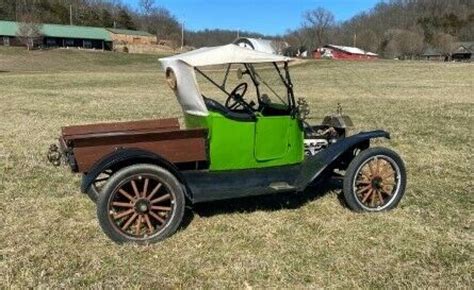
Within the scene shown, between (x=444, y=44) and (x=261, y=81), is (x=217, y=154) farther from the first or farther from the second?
(x=444, y=44)

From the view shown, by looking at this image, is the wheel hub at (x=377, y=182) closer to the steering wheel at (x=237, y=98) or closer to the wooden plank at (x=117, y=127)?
the steering wheel at (x=237, y=98)

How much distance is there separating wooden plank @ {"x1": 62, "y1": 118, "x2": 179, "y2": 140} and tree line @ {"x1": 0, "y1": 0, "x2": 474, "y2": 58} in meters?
104

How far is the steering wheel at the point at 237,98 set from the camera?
5707 mm

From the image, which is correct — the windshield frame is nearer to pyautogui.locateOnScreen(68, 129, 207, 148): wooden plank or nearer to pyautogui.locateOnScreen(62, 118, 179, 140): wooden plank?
pyautogui.locateOnScreen(68, 129, 207, 148): wooden plank

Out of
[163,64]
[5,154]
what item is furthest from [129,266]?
[5,154]

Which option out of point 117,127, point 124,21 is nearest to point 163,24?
point 124,21

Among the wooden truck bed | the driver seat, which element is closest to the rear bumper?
the wooden truck bed

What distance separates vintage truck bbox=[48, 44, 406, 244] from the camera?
4.93m

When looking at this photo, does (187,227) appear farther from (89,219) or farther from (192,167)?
(89,219)

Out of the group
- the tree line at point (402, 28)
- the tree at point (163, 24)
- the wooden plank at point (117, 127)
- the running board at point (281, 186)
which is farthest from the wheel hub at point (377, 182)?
the tree at point (163, 24)

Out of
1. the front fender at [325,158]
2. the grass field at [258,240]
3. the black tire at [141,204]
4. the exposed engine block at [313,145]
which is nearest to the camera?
the grass field at [258,240]

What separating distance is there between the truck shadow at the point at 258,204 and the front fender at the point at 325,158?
22.2 inches

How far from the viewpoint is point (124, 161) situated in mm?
4910

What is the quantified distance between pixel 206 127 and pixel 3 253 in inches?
83.7
